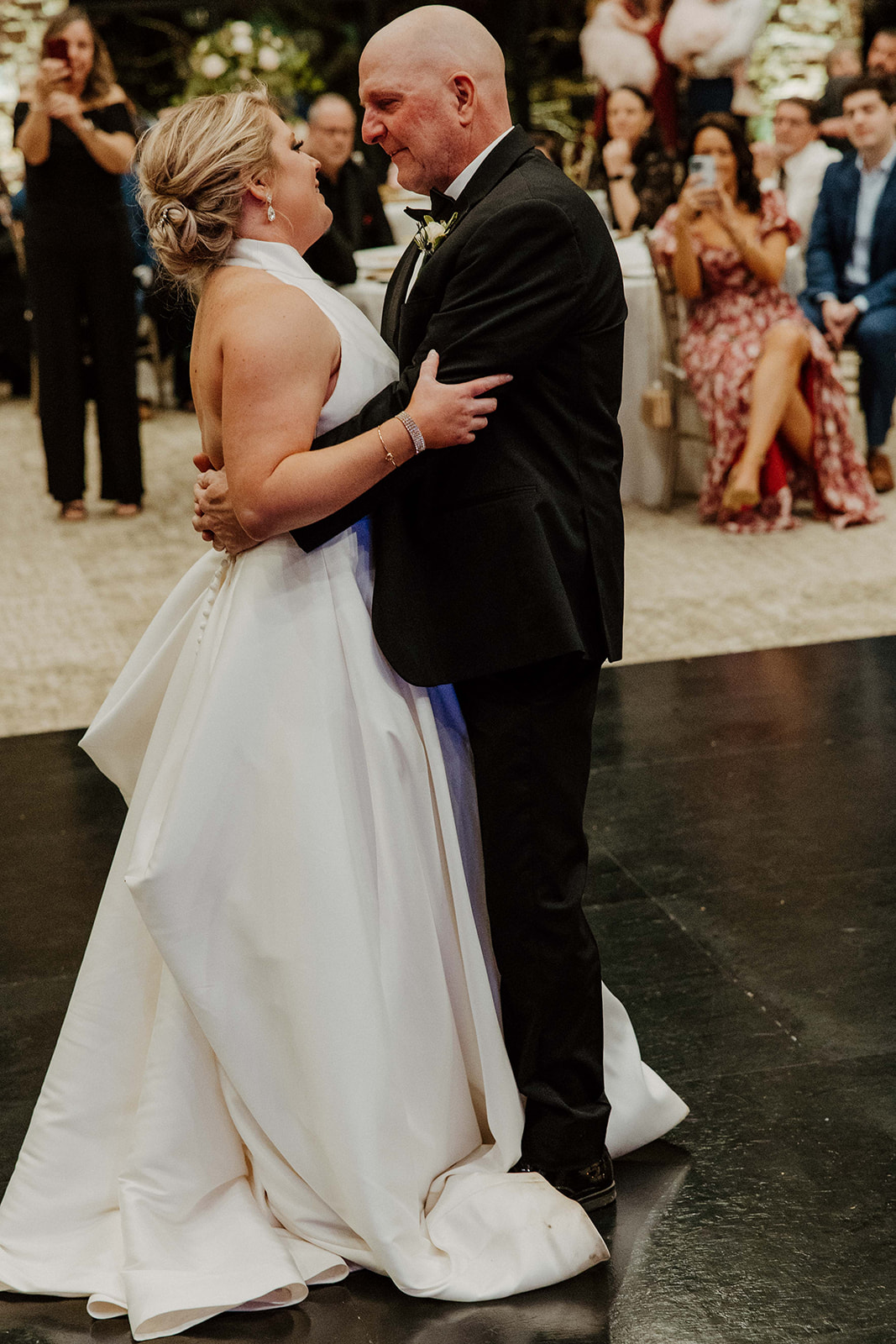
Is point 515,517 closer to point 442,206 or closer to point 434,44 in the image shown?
point 442,206

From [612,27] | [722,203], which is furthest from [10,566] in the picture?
[612,27]

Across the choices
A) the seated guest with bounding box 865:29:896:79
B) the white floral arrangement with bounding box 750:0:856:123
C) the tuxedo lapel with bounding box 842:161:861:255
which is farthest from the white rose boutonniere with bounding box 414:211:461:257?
the white floral arrangement with bounding box 750:0:856:123

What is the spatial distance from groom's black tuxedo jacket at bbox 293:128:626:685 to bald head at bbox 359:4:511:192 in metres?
0.05

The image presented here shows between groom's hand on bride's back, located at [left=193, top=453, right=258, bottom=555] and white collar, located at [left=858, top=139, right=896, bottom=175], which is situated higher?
groom's hand on bride's back, located at [left=193, top=453, right=258, bottom=555]

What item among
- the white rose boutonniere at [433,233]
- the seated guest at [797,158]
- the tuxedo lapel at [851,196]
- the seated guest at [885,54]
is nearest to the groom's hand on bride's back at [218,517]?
the white rose boutonniere at [433,233]

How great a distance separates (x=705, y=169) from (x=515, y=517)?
13.3 feet

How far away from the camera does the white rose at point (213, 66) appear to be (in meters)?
8.08

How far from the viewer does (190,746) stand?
6.54 ft

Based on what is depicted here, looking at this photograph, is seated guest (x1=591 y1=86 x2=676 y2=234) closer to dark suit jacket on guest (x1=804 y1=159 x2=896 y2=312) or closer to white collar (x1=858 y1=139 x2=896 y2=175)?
dark suit jacket on guest (x1=804 y1=159 x2=896 y2=312)

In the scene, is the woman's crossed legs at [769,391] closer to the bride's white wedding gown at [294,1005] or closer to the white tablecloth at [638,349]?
the white tablecloth at [638,349]

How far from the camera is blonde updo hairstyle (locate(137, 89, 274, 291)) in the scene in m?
1.91

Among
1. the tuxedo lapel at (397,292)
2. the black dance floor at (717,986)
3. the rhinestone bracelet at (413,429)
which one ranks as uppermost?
the tuxedo lapel at (397,292)

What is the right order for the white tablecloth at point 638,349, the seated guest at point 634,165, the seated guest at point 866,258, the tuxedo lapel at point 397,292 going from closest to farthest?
the tuxedo lapel at point 397,292, the white tablecloth at point 638,349, the seated guest at point 866,258, the seated guest at point 634,165

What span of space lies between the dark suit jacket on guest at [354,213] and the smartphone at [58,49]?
1.07m
